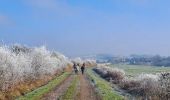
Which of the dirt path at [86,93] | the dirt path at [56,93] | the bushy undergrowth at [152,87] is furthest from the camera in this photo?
the dirt path at [86,93]

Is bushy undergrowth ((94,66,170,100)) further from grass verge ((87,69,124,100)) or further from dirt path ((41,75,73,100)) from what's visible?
dirt path ((41,75,73,100))

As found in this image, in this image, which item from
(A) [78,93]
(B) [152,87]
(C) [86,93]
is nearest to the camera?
(A) [78,93]

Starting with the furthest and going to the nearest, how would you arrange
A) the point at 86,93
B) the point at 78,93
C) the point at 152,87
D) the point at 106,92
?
the point at 106,92 → the point at 86,93 → the point at 152,87 → the point at 78,93

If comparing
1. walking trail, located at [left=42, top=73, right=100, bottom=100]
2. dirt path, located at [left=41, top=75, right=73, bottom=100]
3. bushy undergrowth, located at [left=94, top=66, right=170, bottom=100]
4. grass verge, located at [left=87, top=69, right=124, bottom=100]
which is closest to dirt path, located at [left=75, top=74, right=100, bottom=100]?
walking trail, located at [left=42, top=73, right=100, bottom=100]

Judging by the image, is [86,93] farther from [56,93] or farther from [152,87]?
[152,87]

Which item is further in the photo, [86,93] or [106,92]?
[106,92]

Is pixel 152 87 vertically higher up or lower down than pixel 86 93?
higher up

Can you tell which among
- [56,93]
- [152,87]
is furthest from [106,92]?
[56,93]

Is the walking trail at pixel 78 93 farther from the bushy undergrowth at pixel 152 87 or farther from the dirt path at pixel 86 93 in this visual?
the bushy undergrowth at pixel 152 87

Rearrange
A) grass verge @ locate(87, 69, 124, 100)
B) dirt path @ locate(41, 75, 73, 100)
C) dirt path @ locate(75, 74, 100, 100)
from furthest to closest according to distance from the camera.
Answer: grass verge @ locate(87, 69, 124, 100)
dirt path @ locate(75, 74, 100, 100)
dirt path @ locate(41, 75, 73, 100)

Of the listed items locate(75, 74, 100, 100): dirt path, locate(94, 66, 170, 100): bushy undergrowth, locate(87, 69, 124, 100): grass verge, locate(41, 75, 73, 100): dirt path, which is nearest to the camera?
locate(94, 66, 170, 100): bushy undergrowth

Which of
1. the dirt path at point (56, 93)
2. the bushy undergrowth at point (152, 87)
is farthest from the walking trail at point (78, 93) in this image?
the bushy undergrowth at point (152, 87)

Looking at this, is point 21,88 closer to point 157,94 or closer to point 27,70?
point 27,70

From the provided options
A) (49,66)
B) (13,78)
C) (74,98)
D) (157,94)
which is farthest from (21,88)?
(49,66)
